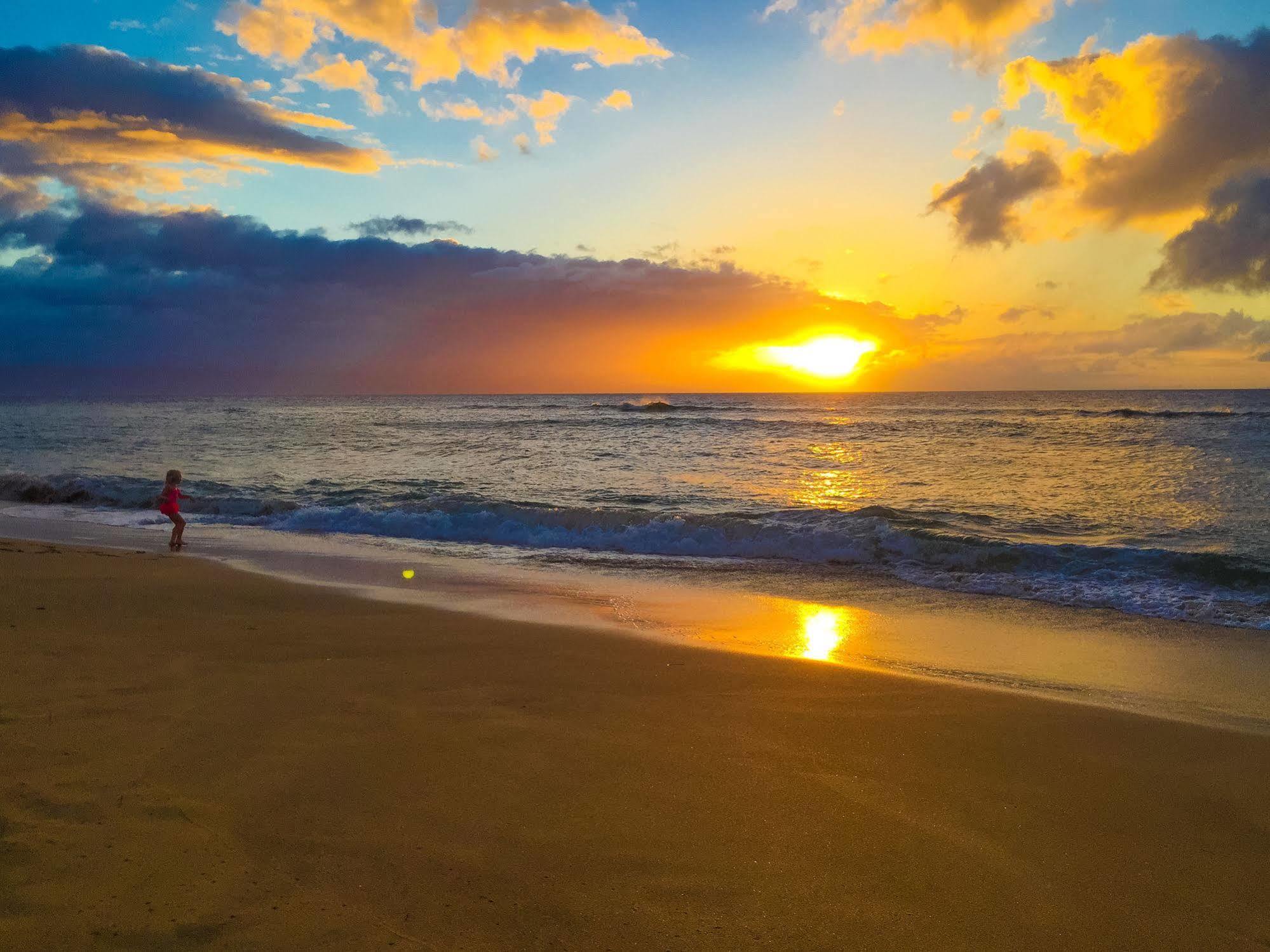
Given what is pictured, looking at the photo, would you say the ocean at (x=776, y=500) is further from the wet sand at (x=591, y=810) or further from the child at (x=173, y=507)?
the wet sand at (x=591, y=810)

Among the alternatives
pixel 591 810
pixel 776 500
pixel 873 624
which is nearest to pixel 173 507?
pixel 873 624

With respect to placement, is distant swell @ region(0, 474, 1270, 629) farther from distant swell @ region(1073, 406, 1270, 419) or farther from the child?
distant swell @ region(1073, 406, 1270, 419)

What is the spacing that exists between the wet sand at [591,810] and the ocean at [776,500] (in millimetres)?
5604

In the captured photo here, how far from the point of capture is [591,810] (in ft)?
11.3

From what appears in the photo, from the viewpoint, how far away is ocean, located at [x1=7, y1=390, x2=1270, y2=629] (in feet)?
36.5

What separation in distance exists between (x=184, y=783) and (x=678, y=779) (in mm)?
2305

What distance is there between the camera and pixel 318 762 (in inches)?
149

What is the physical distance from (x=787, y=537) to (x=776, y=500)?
4.41 metres

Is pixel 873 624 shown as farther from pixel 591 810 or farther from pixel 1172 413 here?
pixel 1172 413

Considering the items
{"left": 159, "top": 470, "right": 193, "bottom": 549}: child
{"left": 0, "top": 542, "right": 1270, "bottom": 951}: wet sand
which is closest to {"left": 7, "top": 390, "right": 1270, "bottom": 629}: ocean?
{"left": 159, "top": 470, "right": 193, "bottom": 549}: child

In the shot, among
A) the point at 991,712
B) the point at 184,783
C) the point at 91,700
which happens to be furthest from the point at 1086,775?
the point at 91,700

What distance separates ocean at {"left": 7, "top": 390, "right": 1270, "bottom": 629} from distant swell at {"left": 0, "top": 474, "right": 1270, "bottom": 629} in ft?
0.15

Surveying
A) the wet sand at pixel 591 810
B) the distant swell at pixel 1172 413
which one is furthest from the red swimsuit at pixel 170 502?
the distant swell at pixel 1172 413

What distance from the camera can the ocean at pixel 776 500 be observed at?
11.1 metres
